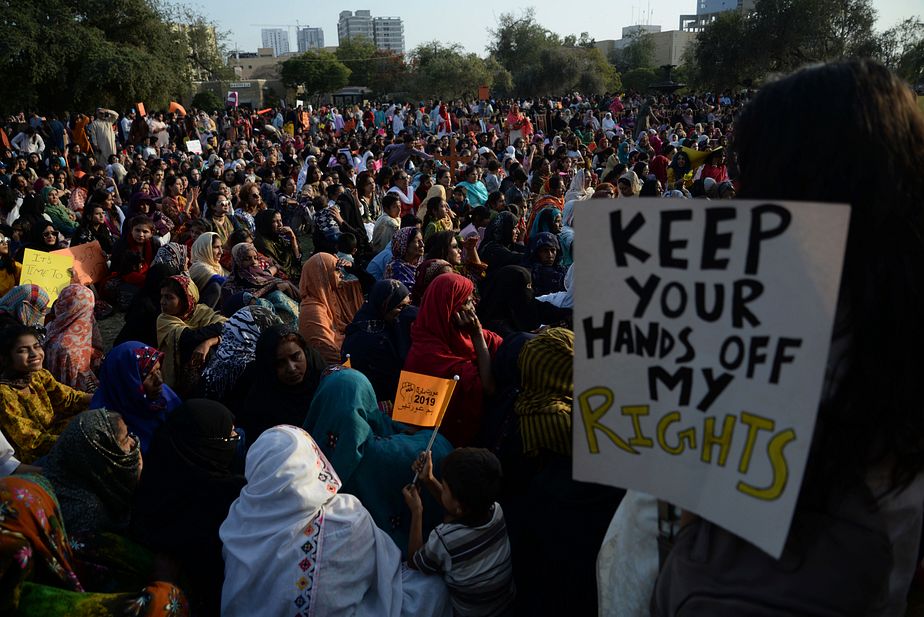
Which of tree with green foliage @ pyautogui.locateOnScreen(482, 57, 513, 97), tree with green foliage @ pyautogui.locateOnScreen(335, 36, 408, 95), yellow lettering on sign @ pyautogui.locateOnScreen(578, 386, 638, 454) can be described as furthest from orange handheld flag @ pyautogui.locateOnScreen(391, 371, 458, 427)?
tree with green foliage @ pyautogui.locateOnScreen(335, 36, 408, 95)

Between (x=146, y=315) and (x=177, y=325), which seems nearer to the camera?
(x=177, y=325)

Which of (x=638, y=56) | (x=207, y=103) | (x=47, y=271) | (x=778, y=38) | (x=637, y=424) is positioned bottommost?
(x=47, y=271)

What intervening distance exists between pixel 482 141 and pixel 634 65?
243 feet

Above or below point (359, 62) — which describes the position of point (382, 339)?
below

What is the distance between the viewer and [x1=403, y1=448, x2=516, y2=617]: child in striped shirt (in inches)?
Result: 93.7

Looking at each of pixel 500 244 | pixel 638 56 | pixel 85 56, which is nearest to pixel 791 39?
pixel 85 56

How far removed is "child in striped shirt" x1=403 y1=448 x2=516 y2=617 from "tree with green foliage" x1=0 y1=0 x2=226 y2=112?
2723cm

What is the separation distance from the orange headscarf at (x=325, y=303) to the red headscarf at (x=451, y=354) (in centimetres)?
137

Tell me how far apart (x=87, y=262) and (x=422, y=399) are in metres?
4.82

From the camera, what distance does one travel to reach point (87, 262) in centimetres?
631

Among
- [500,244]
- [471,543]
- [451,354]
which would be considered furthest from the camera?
[500,244]

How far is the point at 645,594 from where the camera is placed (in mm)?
1438

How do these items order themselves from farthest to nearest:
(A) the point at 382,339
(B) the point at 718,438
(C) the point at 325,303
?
(C) the point at 325,303
(A) the point at 382,339
(B) the point at 718,438

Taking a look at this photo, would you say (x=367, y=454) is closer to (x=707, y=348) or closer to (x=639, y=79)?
(x=707, y=348)
